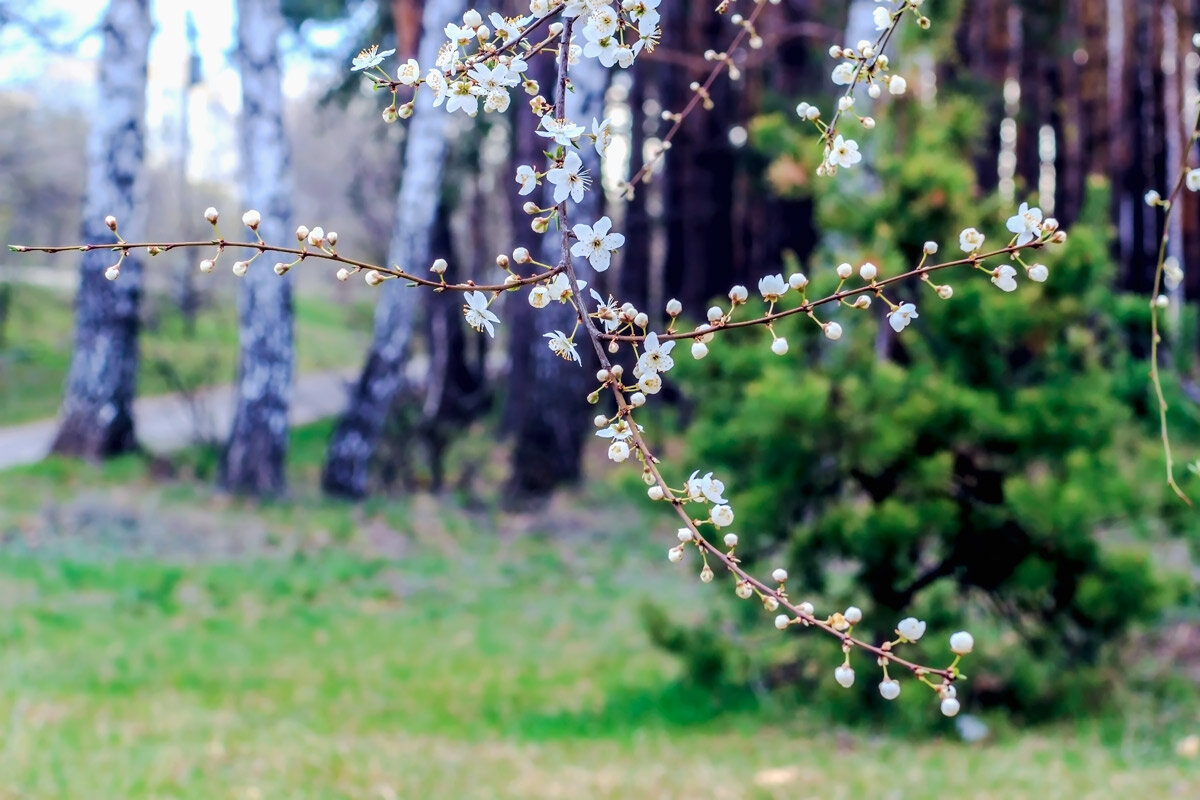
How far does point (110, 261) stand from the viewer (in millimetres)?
9766

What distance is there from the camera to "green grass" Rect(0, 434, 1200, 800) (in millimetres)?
3432

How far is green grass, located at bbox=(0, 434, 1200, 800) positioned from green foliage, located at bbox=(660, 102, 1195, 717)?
0.49m

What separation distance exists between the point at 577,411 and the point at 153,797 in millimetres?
7139

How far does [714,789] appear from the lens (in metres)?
3.30

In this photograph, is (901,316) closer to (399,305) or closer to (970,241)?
(970,241)

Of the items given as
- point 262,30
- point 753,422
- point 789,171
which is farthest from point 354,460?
point 753,422

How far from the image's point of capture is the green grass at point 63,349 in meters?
16.0

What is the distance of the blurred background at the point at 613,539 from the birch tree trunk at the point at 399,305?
0.03 metres

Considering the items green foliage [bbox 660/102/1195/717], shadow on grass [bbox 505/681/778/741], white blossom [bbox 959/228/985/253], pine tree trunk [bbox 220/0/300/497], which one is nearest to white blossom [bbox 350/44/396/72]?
white blossom [bbox 959/228/985/253]

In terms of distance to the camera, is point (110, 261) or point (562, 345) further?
point (110, 261)

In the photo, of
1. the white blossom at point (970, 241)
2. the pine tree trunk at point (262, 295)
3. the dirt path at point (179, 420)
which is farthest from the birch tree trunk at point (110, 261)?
the white blossom at point (970, 241)

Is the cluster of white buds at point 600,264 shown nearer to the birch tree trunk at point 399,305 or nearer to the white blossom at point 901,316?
the white blossom at point 901,316

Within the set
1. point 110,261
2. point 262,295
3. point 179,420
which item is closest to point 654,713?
point 262,295

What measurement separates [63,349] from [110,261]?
1404 cm
